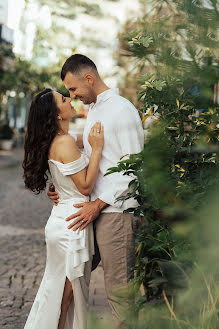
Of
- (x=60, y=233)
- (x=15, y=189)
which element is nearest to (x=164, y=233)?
(x=60, y=233)

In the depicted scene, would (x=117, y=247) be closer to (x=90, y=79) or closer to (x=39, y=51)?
(x=90, y=79)

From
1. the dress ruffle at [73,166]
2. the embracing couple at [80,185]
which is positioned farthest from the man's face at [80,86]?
the dress ruffle at [73,166]

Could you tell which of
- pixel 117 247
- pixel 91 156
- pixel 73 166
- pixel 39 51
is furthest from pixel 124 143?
pixel 39 51

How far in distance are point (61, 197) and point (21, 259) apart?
3.49 meters

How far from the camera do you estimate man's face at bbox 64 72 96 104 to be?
2.94 meters

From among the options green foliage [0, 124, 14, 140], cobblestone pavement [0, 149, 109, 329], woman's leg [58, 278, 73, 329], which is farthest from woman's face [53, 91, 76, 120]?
green foliage [0, 124, 14, 140]

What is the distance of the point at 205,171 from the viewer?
187 cm

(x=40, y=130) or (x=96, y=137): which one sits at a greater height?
(x=96, y=137)

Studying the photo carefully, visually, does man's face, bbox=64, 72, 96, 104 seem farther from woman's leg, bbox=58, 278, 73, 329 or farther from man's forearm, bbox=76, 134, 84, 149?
woman's leg, bbox=58, 278, 73, 329

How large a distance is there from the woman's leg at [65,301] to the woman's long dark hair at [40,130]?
66 cm

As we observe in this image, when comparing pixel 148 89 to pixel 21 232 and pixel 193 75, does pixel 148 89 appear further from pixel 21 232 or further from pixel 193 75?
pixel 21 232

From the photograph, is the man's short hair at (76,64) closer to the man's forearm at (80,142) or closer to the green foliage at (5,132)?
the man's forearm at (80,142)

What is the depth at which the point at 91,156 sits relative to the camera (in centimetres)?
287

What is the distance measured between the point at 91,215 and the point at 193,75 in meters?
1.95
